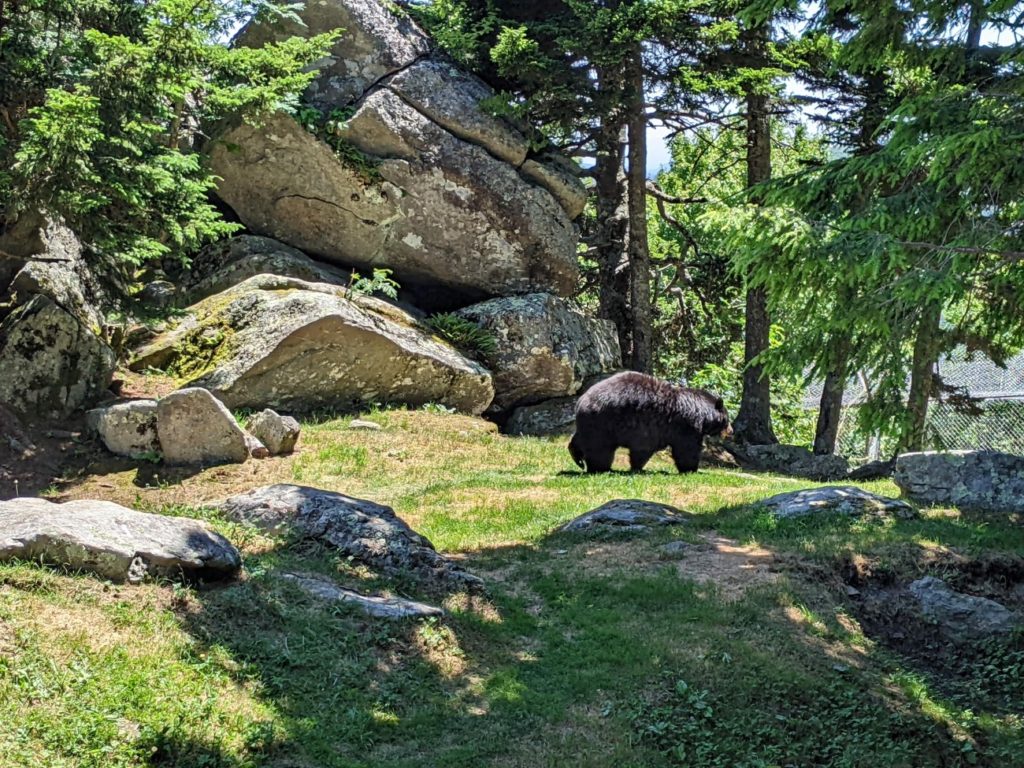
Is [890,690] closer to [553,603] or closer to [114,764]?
[553,603]

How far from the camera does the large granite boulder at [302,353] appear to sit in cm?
1455

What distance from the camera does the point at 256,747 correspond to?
16.7ft

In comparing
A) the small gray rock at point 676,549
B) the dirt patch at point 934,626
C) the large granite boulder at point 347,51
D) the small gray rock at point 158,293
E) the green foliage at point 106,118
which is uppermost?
the large granite boulder at point 347,51

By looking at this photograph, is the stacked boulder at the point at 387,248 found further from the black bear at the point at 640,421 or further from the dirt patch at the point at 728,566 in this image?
the dirt patch at the point at 728,566

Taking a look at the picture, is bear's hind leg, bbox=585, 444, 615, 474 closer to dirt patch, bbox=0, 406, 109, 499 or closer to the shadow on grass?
the shadow on grass

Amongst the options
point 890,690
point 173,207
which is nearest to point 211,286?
point 173,207

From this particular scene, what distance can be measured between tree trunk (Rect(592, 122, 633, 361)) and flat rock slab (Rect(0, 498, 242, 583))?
46.8 ft

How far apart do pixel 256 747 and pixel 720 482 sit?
29.8 feet

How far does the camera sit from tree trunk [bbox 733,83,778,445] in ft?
59.4

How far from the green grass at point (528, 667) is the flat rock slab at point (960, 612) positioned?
218 millimetres

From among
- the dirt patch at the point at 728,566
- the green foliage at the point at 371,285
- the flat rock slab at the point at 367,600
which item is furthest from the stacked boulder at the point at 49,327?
the dirt patch at the point at 728,566

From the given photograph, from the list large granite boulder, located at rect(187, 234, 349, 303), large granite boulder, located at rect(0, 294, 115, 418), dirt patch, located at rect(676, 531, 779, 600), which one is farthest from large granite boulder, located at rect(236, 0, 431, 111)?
dirt patch, located at rect(676, 531, 779, 600)

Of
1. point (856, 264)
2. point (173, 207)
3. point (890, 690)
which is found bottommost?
point (890, 690)

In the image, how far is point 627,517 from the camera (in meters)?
10.1
